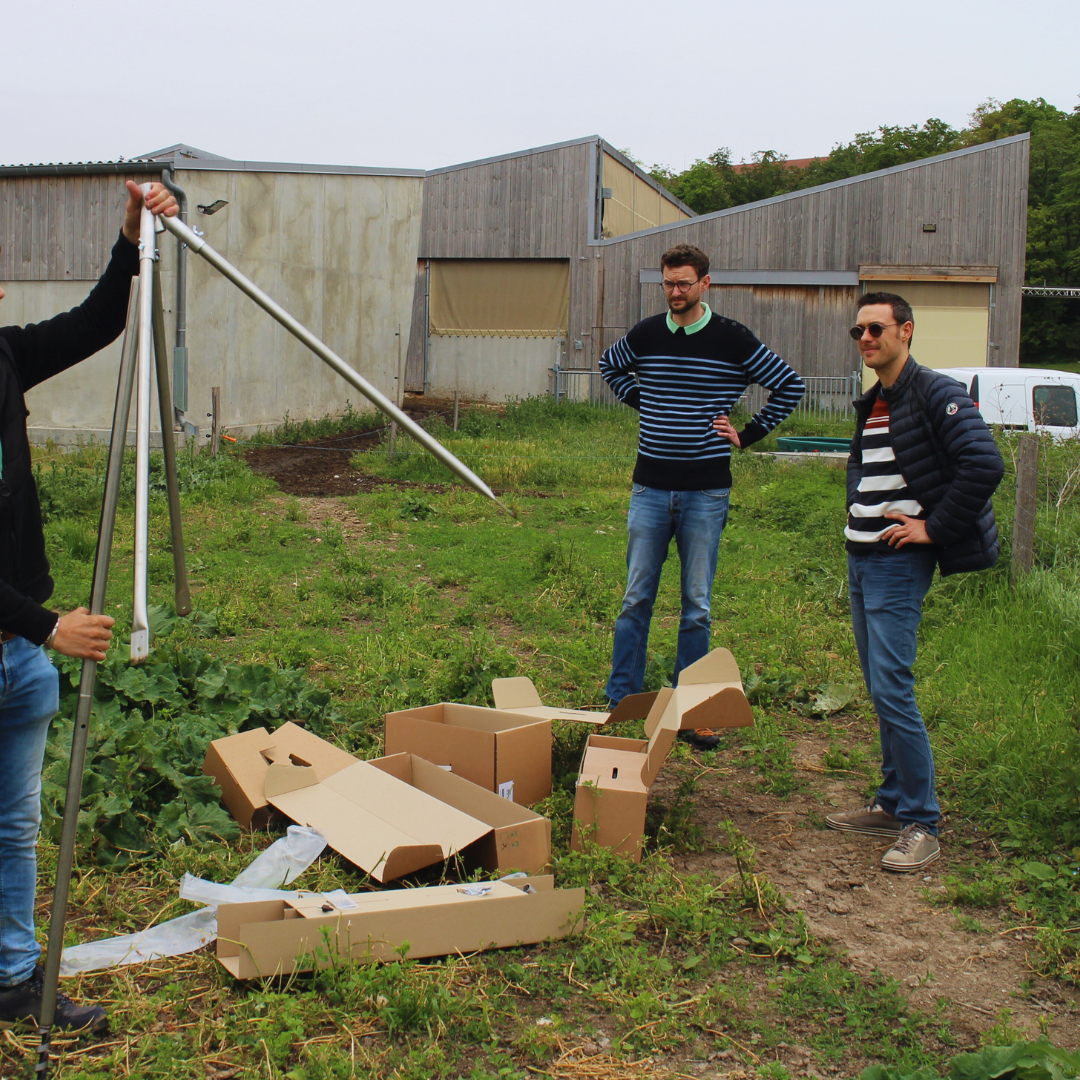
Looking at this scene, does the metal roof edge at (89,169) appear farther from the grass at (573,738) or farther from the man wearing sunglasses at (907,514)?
the man wearing sunglasses at (907,514)

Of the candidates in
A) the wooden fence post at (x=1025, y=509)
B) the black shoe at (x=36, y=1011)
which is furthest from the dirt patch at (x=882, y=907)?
the wooden fence post at (x=1025, y=509)

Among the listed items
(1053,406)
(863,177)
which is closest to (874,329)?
(1053,406)

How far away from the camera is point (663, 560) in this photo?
4828 millimetres

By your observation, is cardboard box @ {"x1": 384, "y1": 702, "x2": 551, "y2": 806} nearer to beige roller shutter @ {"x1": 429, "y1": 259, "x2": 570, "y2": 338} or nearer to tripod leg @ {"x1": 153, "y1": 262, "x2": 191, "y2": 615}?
tripod leg @ {"x1": 153, "y1": 262, "x2": 191, "y2": 615}

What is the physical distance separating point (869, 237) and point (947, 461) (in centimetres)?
2030

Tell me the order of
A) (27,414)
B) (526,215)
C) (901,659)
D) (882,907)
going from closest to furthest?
(27,414), (882,907), (901,659), (526,215)

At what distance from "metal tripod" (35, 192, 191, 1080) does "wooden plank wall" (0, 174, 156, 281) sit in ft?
41.8

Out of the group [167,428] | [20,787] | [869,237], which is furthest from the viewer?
[869,237]

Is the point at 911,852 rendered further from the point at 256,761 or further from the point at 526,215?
the point at 526,215

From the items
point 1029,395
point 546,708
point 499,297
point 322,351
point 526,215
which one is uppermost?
point 526,215

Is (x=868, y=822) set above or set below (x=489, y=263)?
below

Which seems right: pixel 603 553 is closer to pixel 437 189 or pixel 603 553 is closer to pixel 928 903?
pixel 928 903

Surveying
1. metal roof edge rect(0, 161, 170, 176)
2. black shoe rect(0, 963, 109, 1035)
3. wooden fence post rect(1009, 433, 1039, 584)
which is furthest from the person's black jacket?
metal roof edge rect(0, 161, 170, 176)

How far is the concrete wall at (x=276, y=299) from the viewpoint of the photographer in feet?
46.5
